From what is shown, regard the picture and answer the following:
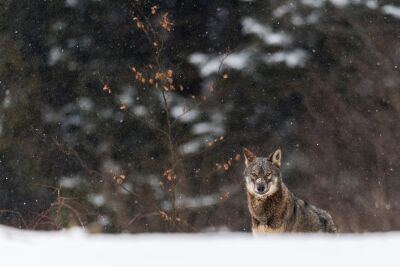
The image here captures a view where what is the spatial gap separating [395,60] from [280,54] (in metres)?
2.65

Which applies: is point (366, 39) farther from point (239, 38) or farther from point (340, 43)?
point (239, 38)

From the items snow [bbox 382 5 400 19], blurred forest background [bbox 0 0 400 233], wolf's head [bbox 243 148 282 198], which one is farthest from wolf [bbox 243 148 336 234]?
snow [bbox 382 5 400 19]

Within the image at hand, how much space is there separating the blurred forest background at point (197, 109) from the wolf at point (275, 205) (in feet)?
18.8

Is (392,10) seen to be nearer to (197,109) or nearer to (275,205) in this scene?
(197,109)

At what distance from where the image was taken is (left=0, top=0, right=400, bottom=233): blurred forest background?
12.8m

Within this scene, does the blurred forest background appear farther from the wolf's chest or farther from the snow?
the wolf's chest

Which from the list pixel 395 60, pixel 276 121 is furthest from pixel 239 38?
pixel 395 60

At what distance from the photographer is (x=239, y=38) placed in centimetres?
1405

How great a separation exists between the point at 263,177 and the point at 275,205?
1.21ft

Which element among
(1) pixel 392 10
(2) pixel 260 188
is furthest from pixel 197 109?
(2) pixel 260 188

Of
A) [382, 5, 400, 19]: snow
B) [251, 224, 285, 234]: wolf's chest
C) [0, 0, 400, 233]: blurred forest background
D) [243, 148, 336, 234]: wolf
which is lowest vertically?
[0, 0, 400, 233]: blurred forest background

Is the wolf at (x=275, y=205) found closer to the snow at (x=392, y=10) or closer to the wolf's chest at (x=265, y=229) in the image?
the wolf's chest at (x=265, y=229)

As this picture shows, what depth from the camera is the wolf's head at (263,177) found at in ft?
20.1

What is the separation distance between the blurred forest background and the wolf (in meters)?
5.73
